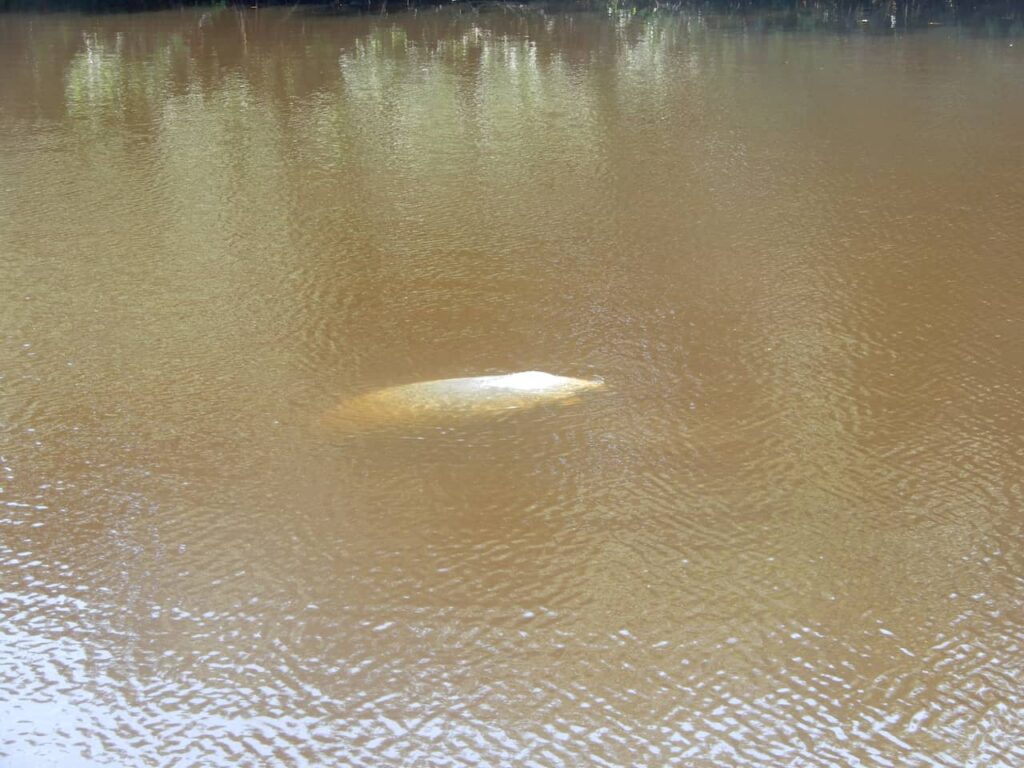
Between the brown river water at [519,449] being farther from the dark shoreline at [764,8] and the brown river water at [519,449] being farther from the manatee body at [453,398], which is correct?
the dark shoreline at [764,8]

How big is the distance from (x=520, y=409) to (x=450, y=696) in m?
1.27

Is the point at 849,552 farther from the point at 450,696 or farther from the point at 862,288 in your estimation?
the point at 862,288

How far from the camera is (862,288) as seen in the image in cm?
432

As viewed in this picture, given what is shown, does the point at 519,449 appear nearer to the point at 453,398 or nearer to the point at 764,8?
the point at 453,398

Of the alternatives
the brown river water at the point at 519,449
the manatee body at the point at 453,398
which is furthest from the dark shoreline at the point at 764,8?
the manatee body at the point at 453,398

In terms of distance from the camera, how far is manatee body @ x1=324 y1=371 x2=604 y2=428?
341 centimetres

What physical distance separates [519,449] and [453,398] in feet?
1.20

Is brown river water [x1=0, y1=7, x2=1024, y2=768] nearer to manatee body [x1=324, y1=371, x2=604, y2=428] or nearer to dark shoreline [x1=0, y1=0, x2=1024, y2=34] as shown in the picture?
manatee body [x1=324, y1=371, x2=604, y2=428]

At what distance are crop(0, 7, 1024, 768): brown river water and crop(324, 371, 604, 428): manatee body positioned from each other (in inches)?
1.6

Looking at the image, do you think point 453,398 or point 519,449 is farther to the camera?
point 453,398

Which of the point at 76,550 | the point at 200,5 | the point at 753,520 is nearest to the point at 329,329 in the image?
the point at 76,550

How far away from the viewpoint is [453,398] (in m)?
3.52

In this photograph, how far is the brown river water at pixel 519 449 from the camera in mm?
2281

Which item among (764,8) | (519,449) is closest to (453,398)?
(519,449)
